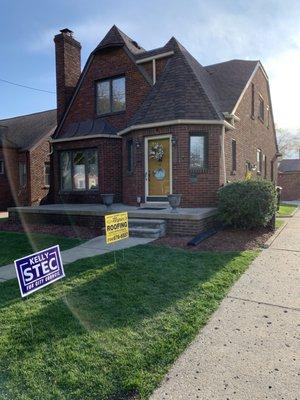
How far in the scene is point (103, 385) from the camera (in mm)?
2904

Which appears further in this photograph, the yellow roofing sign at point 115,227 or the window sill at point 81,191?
the window sill at point 81,191

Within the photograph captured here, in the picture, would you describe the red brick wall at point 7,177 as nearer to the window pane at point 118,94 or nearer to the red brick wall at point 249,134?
the window pane at point 118,94

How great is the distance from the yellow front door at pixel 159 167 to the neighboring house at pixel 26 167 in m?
11.7

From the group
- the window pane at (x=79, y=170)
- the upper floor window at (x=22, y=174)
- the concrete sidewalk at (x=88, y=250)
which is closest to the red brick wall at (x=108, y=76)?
the window pane at (x=79, y=170)

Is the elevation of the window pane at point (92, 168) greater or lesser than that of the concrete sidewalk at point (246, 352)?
greater

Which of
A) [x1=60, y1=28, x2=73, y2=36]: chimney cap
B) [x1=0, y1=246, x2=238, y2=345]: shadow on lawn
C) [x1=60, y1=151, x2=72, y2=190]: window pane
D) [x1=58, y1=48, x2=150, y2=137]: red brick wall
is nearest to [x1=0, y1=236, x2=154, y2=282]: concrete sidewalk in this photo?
[x1=0, y1=246, x2=238, y2=345]: shadow on lawn

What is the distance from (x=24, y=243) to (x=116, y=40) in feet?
31.9

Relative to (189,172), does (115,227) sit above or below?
below

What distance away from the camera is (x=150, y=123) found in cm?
1162

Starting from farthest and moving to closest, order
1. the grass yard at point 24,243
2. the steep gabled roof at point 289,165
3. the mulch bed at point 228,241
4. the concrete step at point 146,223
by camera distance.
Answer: the steep gabled roof at point 289,165 < the concrete step at point 146,223 < the mulch bed at point 228,241 < the grass yard at point 24,243

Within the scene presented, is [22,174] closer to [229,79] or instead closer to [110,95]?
[110,95]

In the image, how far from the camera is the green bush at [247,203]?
30.2 ft

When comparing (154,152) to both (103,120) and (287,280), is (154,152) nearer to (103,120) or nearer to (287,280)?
(103,120)

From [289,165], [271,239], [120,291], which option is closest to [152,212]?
[271,239]
